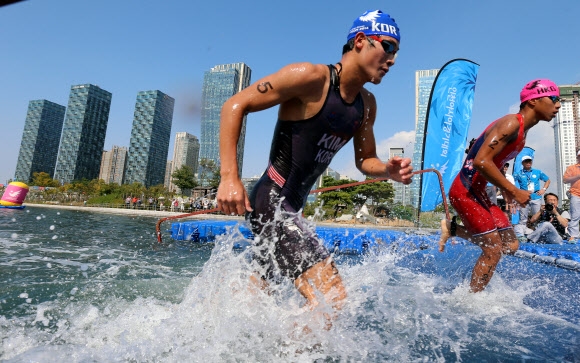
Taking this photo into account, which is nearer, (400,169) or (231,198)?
(231,198)

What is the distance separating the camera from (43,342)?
6.02 feet

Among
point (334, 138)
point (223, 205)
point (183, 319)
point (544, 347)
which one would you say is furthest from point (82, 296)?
point (544, 347)

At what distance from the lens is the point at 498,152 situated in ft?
10.2

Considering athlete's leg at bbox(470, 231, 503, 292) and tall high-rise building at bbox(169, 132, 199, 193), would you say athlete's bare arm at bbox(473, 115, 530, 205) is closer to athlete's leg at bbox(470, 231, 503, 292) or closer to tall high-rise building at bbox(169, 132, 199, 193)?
athlete's leg at bbox(470, 231, 503, 292)

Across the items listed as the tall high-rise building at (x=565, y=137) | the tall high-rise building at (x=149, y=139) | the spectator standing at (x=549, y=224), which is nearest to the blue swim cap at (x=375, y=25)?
the spectator standing at (x=549, y=224)

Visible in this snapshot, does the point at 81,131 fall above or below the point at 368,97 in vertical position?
above

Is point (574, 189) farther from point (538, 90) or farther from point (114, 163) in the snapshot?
point (114, 163)

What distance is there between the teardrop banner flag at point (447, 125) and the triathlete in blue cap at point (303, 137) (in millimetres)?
9319

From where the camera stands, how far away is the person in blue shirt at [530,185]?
28.5 ft

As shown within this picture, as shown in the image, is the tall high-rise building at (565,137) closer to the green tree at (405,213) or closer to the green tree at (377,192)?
the green tree at (377,192)

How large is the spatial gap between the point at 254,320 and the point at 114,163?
4890 inches

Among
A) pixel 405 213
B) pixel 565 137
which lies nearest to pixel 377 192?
pixel 405 213

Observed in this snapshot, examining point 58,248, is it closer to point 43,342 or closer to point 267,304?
point 43,342

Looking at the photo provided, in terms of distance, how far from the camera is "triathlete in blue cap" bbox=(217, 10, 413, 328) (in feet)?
5.87
